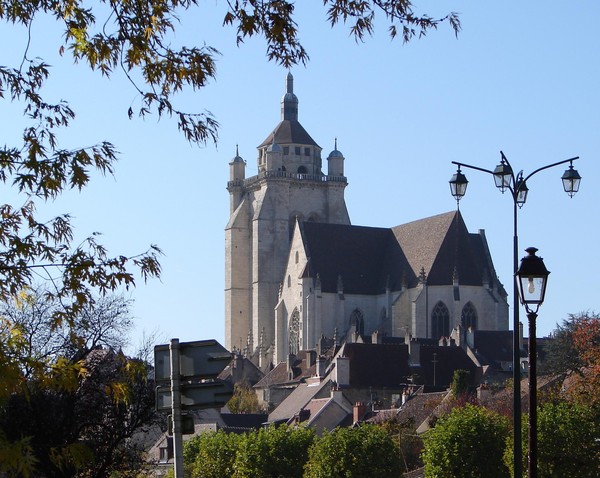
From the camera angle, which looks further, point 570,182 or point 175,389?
point 570,182

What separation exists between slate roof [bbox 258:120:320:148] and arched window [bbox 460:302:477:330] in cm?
3129

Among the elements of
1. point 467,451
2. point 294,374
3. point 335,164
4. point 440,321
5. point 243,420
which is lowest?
point 243,420

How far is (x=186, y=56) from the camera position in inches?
474

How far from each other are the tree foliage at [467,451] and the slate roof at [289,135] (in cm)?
9094

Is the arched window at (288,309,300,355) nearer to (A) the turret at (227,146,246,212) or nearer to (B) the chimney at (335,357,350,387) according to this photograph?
(A) the turret at (227,146,246,212)

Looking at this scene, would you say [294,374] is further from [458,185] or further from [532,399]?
[532,399]

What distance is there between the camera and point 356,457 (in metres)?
45.4

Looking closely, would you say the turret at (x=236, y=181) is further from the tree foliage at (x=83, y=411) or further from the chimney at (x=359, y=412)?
the tree foliage at (x=83, y=411)

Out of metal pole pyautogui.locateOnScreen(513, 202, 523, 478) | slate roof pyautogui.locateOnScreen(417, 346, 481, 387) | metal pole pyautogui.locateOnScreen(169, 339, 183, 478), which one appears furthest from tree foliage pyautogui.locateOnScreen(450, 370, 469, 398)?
metal pole pyautogui.locateOnScreen(169, 339, 183, 478)

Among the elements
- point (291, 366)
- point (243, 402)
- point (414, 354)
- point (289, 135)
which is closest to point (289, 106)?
point (289, 135)

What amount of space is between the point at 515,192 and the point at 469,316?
86963 mm

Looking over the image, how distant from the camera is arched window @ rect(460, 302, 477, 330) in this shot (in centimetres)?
10681

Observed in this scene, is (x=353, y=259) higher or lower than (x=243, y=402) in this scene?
higher

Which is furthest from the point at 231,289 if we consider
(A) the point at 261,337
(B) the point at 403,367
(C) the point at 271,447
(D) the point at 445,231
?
(C) the point at 271,447
